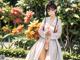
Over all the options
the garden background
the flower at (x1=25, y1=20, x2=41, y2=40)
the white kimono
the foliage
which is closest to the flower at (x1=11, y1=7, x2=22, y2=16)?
the garden background

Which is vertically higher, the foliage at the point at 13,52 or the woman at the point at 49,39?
the woman at the point at 49,39

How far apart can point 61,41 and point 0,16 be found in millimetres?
3224

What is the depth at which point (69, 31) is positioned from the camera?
14.7m

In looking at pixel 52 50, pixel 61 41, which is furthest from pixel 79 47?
pixel 52 50

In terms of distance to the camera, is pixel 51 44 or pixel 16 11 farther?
pixel 16 11

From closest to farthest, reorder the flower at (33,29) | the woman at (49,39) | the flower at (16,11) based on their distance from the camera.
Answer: the woman at (49,39), the flower at (33,29), the flower at (16,11)

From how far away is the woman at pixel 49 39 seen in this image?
736cm

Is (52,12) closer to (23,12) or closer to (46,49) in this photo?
(46,49)

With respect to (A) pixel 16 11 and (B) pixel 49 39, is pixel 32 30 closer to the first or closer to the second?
(A) pixel 16 11

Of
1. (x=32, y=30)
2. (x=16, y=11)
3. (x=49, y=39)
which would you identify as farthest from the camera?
(x=16, y=11)

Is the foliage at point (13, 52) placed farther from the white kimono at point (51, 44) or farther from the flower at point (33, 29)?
the white kimono at point (51, 44)

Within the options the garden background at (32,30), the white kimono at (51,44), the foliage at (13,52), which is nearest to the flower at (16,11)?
the garden background at (32,30)

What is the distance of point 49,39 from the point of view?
7418 millimetres

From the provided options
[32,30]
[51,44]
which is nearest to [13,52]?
[32,30]
